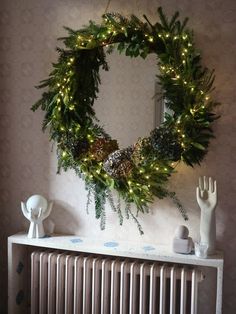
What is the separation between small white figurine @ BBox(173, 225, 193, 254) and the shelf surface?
25 mm

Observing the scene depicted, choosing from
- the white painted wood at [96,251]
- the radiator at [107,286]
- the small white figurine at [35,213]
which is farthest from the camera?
the small white figurine at [35,213]

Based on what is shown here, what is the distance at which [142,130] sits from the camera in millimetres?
1983

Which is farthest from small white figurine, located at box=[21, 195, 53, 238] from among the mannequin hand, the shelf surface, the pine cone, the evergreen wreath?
the mannequin hand

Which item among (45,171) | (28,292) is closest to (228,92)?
(45,171)

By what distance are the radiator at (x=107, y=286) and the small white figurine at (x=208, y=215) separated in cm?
18

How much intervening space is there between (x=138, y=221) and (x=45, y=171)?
635mm

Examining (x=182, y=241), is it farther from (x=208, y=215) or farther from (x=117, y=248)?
(x=117, y=248)

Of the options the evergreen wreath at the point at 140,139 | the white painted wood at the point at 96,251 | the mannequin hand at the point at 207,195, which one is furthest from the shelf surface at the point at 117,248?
the mannequin hand at the point at 207,195

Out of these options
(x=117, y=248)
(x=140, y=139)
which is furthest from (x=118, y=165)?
(x=117, y=248)

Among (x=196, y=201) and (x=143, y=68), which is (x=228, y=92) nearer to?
(x=143, y=68)

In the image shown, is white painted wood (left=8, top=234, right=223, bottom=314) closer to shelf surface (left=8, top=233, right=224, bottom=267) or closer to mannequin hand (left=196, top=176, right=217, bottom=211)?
shelf surface (left=8, top=233, right=224, bottom=267)

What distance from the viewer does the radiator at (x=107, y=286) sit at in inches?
72.4

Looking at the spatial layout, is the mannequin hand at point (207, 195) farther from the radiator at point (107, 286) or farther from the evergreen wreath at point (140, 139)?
the radiator at point (107, 286)

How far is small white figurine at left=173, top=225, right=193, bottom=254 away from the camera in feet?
5.90
